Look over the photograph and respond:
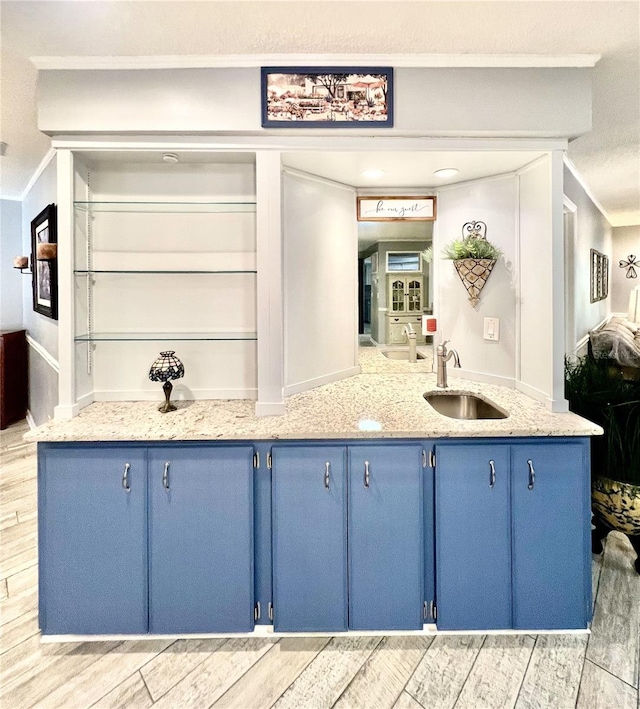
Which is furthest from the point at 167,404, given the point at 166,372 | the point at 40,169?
the point at 40,169

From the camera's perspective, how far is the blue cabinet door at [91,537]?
5.46ft

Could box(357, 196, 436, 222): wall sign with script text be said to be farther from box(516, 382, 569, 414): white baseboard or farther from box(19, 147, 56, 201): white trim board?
box(19, 147, 56, 201): white trim board

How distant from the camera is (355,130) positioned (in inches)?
72.2

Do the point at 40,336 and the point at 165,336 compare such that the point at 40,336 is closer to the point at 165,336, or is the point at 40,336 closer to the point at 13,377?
the point at 13,377

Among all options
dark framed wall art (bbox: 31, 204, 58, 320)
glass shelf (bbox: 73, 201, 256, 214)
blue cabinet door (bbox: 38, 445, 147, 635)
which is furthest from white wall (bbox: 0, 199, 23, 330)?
blue cabinet door (bbox: 38, 445, 147, 635)

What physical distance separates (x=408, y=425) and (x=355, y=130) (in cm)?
135

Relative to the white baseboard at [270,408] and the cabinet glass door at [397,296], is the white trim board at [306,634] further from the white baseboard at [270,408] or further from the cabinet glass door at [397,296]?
the cabinet glass door at [397,296]

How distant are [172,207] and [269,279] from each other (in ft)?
2.46

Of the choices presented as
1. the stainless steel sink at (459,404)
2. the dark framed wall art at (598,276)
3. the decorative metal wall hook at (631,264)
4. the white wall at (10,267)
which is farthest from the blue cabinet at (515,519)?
the decorative metal wall hook at (631,264)

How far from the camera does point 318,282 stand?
7.88ft

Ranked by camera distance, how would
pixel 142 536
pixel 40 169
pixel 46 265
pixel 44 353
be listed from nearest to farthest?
1. pixel 142 536
2. pixel 46 265
3. pixel 40 169
4. pixel 44 353

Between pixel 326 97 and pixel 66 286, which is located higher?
pixel 326 97

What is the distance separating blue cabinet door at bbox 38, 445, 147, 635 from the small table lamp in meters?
0.35

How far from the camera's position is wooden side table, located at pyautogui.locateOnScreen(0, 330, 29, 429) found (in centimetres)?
427
